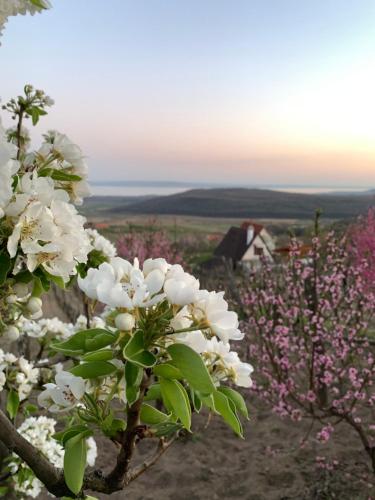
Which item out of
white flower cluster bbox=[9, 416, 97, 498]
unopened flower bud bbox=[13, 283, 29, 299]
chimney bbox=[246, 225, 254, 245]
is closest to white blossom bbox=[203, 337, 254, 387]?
unopened flower bud bbox=[13, 283, 29, 299]

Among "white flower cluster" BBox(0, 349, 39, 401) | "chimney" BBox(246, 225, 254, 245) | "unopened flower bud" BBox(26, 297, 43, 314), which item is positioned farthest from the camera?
"chimney" BBox(246, 225, 254, 245)

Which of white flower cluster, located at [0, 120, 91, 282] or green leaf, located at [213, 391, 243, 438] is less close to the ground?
→ white flower cluster, located at [0, 120, 91, 282]

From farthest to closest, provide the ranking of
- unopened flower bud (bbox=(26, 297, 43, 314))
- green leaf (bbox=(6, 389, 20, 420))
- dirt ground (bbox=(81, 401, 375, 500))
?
dirt ground (bbox=(81, 401, 375, 500)), green leaf (bbox=(6, 389, 20, 420)), unopened flower bud (bbox=(26, 297, 43, 314))

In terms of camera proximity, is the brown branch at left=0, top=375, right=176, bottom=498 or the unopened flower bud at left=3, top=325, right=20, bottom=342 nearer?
the brown branch at left=0, top=375, right=176, bottom=498

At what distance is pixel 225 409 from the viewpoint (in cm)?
109

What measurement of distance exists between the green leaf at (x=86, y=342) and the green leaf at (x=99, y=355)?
0.09 feet

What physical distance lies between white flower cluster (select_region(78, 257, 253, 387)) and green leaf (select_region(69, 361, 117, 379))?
101 mm

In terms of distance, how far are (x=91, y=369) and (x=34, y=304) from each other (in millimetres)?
515

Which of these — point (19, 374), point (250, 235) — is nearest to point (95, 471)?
point (19, 374)

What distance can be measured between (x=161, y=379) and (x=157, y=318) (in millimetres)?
128

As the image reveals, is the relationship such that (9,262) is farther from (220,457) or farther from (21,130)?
(220,457)

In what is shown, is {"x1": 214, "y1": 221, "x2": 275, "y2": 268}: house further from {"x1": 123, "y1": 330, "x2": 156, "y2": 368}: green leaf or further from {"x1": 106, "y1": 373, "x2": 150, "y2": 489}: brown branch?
{"x1": 123, "y1": 330, "x2": 156, "y2": 368}: green leaf

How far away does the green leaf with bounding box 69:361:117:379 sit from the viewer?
3.46 ft

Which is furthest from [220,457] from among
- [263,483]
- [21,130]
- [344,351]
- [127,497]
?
[21,130]
